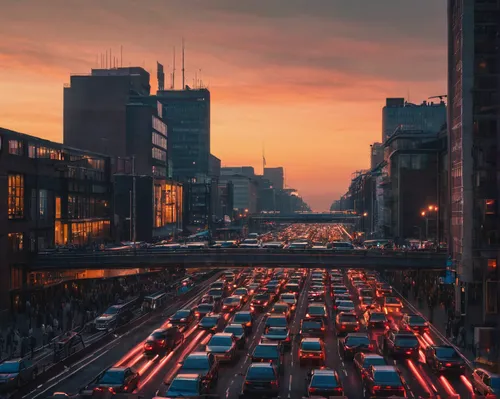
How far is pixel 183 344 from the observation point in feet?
139

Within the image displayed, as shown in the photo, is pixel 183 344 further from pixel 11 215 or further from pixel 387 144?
pixel 387 144

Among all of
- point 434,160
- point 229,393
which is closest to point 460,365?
point 229,393

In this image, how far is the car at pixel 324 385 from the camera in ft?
85.5

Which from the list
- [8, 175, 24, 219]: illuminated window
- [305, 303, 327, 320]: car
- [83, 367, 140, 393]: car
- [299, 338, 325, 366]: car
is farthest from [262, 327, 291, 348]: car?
[8, 175, 24, 219]: illuminated window

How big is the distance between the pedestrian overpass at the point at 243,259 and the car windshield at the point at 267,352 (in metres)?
24.7

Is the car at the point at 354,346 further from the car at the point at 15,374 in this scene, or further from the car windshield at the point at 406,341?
the car at the point at 15,374

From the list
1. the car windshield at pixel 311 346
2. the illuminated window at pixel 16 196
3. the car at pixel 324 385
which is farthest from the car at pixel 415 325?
the illuminated window at pixel 16 196

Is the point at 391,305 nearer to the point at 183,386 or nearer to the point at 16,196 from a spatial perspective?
the point at 16,196

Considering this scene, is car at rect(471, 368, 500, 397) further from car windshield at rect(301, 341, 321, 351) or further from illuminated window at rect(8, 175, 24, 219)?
illuminated window at rect(8, 175, 24, 219)

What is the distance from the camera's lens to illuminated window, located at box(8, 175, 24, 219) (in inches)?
2456

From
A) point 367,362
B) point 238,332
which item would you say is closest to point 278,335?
point 238,332

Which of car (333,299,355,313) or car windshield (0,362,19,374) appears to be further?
car (333,299,355,313)

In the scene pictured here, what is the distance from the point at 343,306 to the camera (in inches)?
2078

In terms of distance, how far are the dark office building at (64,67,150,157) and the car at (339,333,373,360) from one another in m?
119
